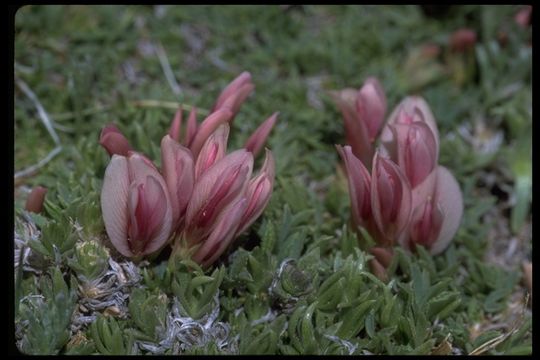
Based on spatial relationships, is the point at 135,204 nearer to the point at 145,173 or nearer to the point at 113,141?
the point at 145,173

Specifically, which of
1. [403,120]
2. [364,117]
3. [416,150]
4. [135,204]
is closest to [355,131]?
[364,117]

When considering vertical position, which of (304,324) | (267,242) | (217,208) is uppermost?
(217,208)

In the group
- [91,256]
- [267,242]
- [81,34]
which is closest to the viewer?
[91,256]

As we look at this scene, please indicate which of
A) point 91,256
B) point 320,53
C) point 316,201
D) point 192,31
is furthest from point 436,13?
point 91,256

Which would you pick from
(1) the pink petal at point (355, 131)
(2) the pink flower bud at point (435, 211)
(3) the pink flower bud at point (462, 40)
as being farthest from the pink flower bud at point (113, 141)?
(3) the pink flower bud at point (462, 40)

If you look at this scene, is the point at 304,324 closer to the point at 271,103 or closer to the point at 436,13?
the point at 271,103

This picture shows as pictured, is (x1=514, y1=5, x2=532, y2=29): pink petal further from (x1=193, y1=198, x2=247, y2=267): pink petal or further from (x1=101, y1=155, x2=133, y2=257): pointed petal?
(x1=101, y1=155, x2=133, y2=257): pointed petal

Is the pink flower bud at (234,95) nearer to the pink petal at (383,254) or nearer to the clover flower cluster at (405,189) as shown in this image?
the clover flower cluster at (405,189)

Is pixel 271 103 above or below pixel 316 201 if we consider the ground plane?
above
